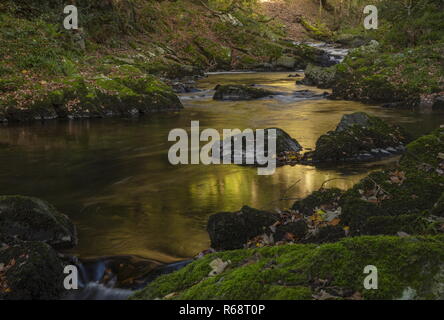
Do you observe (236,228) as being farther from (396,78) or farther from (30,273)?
(396,78)

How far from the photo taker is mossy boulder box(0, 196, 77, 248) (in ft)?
21.0

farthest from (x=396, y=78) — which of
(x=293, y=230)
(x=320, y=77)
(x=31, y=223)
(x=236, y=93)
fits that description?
(x=31, y=223)

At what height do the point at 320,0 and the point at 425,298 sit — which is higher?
the point at 320,0

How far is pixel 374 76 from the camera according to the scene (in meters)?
21.6

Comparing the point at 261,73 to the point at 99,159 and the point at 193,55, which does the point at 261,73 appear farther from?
the point at 99,159

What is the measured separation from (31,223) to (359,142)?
Result: 788cm

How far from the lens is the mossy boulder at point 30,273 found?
506 centimetres

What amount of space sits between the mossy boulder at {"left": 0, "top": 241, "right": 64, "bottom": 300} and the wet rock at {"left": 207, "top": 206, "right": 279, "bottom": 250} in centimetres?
200

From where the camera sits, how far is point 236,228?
6.25m

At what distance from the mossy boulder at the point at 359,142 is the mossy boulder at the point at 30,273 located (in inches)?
283

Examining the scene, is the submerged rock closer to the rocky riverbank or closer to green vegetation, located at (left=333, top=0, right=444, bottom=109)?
green vegetation, located at (left=333, top=0, right=444, bottom=109)

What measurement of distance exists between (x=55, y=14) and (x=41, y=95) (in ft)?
28.0

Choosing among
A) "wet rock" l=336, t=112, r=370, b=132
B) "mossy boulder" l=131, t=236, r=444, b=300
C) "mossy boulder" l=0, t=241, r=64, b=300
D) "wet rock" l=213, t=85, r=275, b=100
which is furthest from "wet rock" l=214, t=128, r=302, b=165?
"wet rock" l=213, t=85, r=275, b=100
